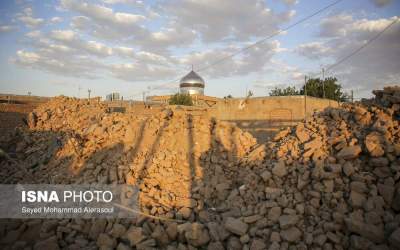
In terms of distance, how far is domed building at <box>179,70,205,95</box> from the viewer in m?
32.2

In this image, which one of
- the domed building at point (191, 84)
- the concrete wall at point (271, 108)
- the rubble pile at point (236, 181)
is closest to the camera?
the rubble pile at point (236, 181)

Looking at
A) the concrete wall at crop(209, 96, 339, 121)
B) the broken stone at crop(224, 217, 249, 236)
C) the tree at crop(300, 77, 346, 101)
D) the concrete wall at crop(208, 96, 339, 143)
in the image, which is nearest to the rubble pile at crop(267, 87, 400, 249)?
the broken stone at crop(224, 217, 249, 236)

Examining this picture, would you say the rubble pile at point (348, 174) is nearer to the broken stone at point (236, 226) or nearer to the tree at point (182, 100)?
the broken stone at point (236, 226)

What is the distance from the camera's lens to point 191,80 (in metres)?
32.2

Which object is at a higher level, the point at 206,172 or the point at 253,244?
the point at 206,172

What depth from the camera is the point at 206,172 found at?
6.34 meters

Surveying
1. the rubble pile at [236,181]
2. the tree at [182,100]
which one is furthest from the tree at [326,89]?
the rubble pile at [236,181]

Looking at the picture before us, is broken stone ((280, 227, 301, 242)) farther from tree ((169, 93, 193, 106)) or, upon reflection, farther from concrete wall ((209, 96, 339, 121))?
tree ((169, 93, 193, 106))

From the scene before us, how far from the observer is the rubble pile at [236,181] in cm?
449

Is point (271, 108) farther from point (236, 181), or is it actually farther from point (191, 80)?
point (191, 80)

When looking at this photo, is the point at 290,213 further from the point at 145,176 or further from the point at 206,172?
the point at 145,176

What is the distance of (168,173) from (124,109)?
12124mm

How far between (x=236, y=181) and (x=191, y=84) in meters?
26.8

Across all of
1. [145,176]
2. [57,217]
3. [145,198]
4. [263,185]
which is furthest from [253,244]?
[57,217]
